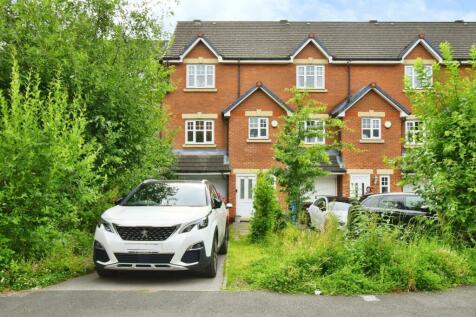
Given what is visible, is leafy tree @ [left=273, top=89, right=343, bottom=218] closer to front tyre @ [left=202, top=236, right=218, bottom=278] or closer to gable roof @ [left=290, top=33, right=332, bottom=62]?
front tyre @ [left=202, top=236, right=218, bottom=278]

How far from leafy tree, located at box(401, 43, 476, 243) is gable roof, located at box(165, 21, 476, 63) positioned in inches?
663

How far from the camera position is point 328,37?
28438 mm

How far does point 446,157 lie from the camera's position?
938 centimetres

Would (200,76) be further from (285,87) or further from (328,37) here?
(328,37)

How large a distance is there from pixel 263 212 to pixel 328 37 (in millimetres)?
18055

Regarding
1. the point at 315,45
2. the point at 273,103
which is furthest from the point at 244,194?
the point at 315,45

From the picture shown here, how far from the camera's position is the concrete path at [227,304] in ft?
19.6

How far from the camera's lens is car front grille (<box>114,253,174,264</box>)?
736 centimetres

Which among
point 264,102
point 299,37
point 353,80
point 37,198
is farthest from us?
point 299,37

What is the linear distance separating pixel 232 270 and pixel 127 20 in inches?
310

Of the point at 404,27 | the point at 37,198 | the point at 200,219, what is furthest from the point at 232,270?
the point at 404,27

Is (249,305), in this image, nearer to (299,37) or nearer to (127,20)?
(127,20)

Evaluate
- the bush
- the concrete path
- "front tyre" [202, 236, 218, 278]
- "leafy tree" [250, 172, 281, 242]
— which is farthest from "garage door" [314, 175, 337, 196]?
the bush

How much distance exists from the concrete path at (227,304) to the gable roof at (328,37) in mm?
20309
